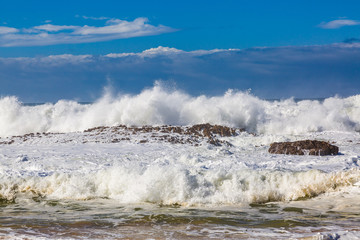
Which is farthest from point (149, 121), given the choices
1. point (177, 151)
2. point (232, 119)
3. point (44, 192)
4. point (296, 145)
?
point (44, 192)

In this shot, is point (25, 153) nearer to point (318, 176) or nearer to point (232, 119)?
point (318, 176)

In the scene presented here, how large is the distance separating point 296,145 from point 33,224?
7.48 meters

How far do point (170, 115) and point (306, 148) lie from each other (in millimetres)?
9973

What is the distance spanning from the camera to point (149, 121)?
1992cm

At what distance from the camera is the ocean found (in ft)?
21.2

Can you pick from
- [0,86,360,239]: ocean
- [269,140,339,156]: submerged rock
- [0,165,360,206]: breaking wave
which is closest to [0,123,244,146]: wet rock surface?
[0,86,360,239]: ocean

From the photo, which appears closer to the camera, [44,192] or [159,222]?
[159,222]

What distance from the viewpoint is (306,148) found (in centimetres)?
1185

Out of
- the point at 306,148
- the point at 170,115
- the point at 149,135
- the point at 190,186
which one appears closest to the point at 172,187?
the point at 190,186

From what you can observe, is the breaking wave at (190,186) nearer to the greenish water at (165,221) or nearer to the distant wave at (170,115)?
the greenish water at (165,221)

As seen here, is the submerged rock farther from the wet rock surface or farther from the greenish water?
the greenish water

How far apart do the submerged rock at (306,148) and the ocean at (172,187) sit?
0.26m

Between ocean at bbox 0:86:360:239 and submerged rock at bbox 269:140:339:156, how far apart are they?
26cm

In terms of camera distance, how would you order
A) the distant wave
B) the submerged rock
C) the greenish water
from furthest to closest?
the distant wave → the submerged rock → the greenish water
